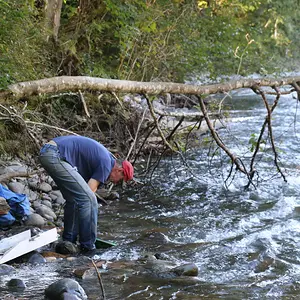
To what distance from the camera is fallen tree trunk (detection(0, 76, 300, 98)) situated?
588 centimetres

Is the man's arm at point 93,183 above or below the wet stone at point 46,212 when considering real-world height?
above

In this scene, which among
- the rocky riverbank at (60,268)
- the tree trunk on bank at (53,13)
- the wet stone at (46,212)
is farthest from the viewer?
the tree trunk on bank at (53,13)

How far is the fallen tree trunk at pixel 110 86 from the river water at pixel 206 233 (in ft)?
5.61

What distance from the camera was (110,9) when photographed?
12.1m

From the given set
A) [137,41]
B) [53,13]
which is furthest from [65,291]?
[137,41]

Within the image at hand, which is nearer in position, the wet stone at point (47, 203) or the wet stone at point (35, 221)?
the wet stone at point (35, 221)

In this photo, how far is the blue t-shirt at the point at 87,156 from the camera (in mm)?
5652

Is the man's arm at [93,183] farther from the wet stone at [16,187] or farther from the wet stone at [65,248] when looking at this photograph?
the wet stone at [16,187]

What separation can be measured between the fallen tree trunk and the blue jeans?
0.63 meters

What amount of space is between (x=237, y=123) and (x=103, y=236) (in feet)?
29.7

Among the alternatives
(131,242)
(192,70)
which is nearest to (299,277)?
(131,242)

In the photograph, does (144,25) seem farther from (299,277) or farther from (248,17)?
(248,17)

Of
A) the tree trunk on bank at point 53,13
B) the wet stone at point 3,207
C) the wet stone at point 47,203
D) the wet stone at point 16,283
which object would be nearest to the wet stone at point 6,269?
the wet stone at point 16,283

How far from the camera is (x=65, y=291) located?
4.33 metres
